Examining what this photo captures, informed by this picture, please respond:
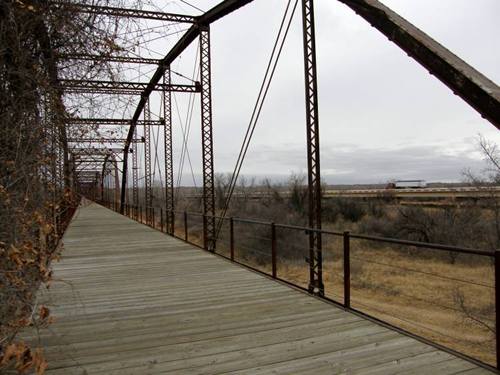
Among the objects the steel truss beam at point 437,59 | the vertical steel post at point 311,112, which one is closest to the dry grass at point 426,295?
the vertical steel post at point 311,112

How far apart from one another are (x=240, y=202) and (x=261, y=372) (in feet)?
117

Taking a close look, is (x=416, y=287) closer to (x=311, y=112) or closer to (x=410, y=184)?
(x=311, y=112)

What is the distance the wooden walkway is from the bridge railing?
66 cm

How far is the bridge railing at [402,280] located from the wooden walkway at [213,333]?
0.66 metres

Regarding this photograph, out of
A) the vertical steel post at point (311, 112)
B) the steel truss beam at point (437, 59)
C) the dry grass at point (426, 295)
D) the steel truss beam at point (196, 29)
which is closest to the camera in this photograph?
the steel truss beam at point (437, 59)

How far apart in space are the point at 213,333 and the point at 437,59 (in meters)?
3.69

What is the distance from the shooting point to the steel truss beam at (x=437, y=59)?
4008mm

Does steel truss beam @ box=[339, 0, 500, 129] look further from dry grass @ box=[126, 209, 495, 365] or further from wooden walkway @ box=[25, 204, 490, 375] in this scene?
dry grass @ box=[126, 209, 495, 365]

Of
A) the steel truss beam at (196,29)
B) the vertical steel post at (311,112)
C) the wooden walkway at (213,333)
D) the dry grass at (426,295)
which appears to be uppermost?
the steel truss beam at (196,29)

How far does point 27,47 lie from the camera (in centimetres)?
367

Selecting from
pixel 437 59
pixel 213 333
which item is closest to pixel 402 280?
pixel 437 59

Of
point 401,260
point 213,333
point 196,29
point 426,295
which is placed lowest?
point 426,295

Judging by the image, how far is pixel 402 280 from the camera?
1861cm

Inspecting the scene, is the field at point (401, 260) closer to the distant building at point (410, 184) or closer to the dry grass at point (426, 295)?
the dry grass at point (426, 295)
